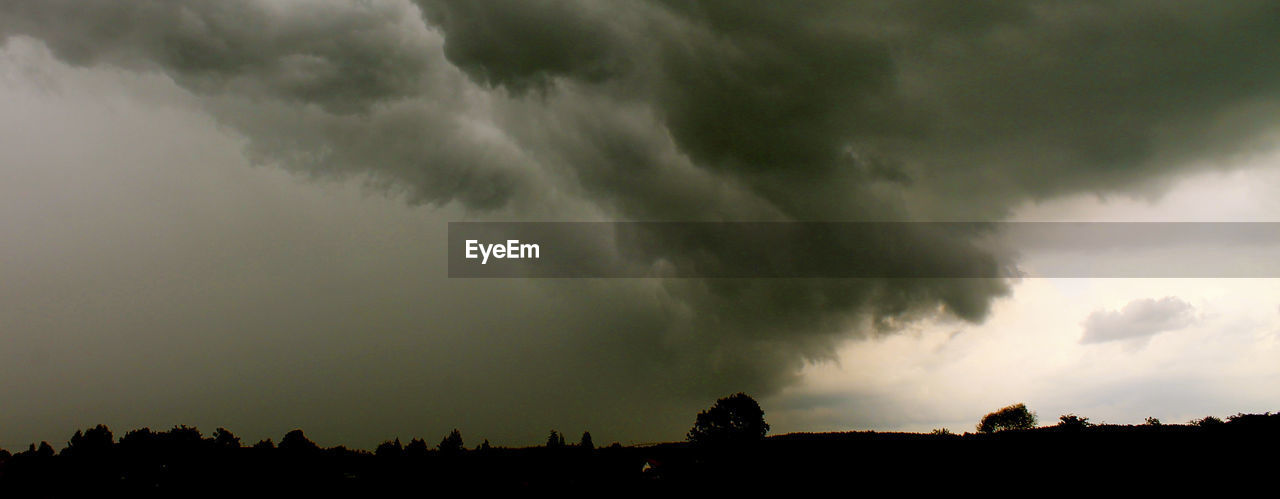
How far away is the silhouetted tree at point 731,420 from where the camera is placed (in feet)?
550

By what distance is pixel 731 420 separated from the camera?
171 meters

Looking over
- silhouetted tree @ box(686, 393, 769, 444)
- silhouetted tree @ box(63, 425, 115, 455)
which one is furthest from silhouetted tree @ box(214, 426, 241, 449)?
silhouetted tree @ box(686, 393, 769, 444)

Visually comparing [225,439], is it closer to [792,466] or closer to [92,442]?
[92,442]

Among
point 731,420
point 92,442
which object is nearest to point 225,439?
point 92,442

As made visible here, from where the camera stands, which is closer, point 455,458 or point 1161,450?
point 1161,450

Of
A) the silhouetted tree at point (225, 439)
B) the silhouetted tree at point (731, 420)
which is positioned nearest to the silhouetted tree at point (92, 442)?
the silhouetted tree at point (225, 439)

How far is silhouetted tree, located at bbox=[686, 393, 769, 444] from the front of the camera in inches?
6604

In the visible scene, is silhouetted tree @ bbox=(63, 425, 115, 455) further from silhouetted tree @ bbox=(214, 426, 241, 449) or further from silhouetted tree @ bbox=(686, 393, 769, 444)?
silhouetted tree @ bbox=(686, 393, 769, 444)

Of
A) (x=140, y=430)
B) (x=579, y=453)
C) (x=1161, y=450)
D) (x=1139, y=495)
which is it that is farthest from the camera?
(x=140, y=430)

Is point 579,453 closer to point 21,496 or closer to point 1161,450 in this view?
point 1161,450

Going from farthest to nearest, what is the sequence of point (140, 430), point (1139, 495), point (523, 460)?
point (140, 430), point (523, 460), point (1139, 495)

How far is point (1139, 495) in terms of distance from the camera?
4812 cm

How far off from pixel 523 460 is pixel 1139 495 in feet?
211

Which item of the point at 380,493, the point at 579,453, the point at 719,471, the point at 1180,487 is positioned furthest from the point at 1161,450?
the point at 380,493
